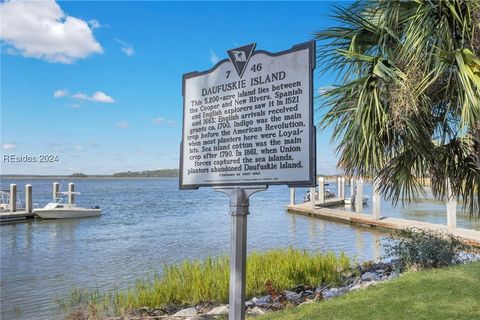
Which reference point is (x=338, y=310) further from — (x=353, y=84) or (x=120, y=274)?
(x=120, y=274)

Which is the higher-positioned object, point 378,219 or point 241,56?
point 241,56

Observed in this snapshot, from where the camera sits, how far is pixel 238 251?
15.4 feet

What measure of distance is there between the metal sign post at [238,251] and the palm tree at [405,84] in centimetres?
212

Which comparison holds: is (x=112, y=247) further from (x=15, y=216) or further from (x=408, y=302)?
(x=408, y=302)

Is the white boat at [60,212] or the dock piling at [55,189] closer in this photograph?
the white boat at [60,212]

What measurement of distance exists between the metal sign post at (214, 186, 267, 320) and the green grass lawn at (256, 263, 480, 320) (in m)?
1.79

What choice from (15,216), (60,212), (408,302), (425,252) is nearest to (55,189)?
(60,212)

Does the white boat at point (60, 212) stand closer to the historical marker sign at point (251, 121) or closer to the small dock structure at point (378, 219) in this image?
the small dock structure at point (378, 219)

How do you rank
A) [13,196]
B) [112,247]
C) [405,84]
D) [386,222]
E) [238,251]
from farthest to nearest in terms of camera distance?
1. [13,196]
2. [386,222]
3. [112,247]
4. [405,84]
5. [238,251]

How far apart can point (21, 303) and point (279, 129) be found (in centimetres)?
1008

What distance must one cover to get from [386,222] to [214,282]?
1667cm

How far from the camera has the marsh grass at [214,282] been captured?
31.1 ft

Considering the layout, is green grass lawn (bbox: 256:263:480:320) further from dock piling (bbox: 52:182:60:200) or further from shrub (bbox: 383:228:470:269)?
dock piling (bbox: 52:182:60:200)

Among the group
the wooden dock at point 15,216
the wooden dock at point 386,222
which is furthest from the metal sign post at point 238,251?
the wooden dock at point 15,216
